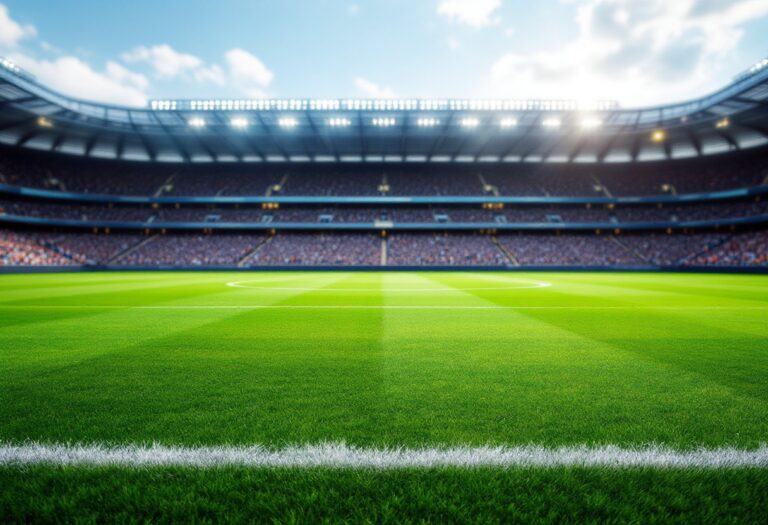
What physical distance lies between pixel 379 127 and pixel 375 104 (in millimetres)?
2676

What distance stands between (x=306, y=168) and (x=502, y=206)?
28.6 metres

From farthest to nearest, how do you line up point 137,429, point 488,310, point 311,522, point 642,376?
1. point 488,310
2. point 642,376
3. point 137,429
4. point 311,522

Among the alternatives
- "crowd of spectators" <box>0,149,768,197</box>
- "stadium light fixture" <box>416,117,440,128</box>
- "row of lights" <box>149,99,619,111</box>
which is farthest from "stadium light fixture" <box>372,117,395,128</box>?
"crowd of spectators" <box>0,149,768,197</box>

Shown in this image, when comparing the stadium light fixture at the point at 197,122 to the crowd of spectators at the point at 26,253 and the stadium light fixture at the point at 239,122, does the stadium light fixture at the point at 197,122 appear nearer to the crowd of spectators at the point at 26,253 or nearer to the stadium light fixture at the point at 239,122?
the stadium light fixture at the point at 239,122

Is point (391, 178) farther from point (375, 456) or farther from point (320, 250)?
point (375, 456)

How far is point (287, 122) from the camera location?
1521 inches

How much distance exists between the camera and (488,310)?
8977 mm

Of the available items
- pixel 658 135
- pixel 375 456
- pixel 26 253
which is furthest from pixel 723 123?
pixel 26 253

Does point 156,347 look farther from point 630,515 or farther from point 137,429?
point 630,515

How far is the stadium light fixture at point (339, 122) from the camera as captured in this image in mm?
38619

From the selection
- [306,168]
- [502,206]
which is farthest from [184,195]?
[502,206]

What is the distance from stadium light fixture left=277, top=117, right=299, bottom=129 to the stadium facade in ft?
0.69

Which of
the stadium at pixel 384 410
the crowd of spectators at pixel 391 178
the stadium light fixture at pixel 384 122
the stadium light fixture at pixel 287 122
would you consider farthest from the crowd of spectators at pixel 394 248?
the stadium at pixel 384 410

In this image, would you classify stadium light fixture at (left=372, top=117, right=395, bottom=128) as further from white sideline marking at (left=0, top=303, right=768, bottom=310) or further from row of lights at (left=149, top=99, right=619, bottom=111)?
white sideline marking at (left=0, top=303, right=768, bottom=310)
